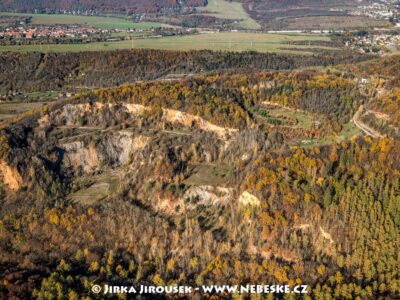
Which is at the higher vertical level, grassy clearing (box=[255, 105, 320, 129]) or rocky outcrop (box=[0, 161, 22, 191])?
grassy clearing (box=[255, 105, 320, 129])

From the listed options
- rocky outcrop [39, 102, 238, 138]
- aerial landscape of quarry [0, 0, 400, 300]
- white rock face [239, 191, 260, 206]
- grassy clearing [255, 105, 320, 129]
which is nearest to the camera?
aerial landscape of quarry [0, 0, 400, 300]

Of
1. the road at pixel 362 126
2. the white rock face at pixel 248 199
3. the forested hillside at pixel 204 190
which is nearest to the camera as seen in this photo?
the forested hillside at pixel 204 190

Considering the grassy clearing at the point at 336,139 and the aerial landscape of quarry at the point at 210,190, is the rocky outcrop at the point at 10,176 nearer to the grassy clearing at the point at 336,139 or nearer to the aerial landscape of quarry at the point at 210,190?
the aerial landscape of quarry at the point at 210,190

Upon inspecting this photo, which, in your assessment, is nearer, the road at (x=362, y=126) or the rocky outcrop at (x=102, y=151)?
the road at (x=362, y=126)

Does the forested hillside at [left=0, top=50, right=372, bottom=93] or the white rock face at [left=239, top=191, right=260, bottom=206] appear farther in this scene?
the forested hillside at [left=0, top=50, right=372, bottom=93]

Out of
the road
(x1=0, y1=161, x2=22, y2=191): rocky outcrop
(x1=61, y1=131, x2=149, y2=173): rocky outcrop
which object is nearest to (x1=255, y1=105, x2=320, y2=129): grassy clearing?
the road

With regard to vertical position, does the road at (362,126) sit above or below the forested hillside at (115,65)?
below

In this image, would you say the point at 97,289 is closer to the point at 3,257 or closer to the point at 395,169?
the point at 3,257

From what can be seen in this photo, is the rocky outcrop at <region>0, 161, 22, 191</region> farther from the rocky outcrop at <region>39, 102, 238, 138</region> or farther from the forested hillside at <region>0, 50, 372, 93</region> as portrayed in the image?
the forested hillside at <region>0, 50, 372, 93</region>

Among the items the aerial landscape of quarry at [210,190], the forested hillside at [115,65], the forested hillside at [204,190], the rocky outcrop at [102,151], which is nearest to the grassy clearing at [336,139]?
the aerial landscape of quarry at [210,190]

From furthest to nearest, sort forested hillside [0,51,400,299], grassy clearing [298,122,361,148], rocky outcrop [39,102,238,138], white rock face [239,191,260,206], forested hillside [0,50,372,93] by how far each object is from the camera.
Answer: forested hillside [0,50,372,93], rocky outcrop [39,102,238,138], grassy clearing [298,122,361,148], white rock face [239,191,260,206], forested hillside [0,51,400,299]
